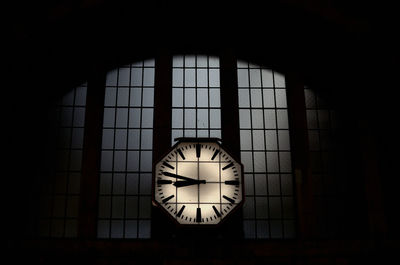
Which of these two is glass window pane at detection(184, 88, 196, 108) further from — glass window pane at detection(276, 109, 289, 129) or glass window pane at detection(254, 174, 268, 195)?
glass window pane at detection(254, 174, 268, 195)

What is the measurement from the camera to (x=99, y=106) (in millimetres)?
6996

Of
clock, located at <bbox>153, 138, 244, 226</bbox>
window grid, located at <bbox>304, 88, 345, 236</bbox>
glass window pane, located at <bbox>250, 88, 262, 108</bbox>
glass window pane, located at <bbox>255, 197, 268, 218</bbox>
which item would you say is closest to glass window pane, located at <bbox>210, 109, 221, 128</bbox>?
glass window pane, located at <bbox>250, 88, 262, 108</bbox>

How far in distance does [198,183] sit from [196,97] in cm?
209

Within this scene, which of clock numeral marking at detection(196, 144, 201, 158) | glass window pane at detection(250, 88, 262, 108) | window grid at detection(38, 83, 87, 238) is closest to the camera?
clock numeral marking at detection(196, 144, 201, 158)

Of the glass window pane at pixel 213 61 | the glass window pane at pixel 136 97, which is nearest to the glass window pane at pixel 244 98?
the glass window pane at pixel 213 61

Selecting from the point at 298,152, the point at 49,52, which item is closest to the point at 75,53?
the point at 49,52

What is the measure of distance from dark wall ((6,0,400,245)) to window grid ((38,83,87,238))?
7.7 inches

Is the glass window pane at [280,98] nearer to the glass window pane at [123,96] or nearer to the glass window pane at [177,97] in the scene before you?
the glass window pane at [177,97]

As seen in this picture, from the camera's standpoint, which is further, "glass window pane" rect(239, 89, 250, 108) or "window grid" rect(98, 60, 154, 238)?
"glass window pane" rect(239, 89, 250, 108)

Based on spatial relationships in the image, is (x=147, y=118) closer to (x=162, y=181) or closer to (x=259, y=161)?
(x=259, y=161)

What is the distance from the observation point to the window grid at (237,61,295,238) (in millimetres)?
6594

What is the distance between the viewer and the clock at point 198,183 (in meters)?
5.25

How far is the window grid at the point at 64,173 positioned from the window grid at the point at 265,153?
2.20 metres

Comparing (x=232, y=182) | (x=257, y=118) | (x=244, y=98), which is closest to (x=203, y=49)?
(x=244, y=98)
